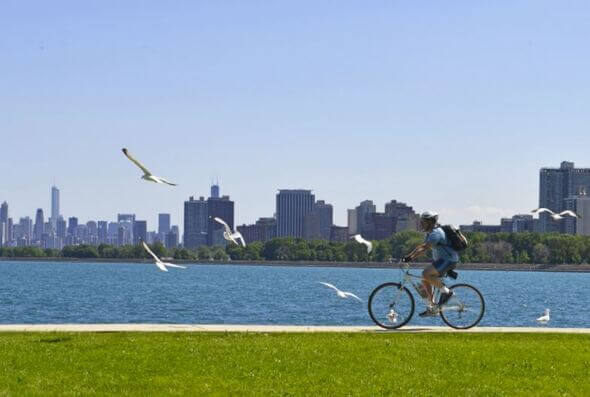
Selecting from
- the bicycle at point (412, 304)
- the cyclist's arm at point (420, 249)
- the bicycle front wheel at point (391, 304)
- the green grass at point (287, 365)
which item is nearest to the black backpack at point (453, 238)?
the cyclist's arm at point (420, 249)

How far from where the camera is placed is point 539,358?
55.6 feet

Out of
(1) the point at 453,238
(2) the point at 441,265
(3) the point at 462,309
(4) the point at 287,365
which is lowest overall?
(4) the point at 287,365

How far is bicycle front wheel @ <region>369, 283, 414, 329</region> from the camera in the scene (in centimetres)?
2148

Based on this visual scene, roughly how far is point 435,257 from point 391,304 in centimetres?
147

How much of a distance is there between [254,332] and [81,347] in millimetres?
3751

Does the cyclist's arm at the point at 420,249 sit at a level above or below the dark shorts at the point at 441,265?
above

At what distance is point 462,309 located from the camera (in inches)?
852

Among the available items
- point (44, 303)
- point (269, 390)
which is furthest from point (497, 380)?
point (44, 303)

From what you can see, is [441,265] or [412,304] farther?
[412,304]

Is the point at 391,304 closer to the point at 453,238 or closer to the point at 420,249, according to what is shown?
the point at 420,249

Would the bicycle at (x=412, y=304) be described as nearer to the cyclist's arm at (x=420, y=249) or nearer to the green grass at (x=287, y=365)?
the cyclist's arm at (x=420, y=249)

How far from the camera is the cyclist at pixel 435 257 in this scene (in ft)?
67.9

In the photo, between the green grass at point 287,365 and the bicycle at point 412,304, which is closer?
the green grass at point 287,365

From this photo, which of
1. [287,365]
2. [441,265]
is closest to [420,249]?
[441,265]
